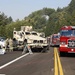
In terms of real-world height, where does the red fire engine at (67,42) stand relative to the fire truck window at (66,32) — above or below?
below

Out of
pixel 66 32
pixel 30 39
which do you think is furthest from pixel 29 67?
pixel 30 39

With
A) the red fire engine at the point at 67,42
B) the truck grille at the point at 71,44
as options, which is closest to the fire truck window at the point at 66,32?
the red fire engine at the point at 67,42

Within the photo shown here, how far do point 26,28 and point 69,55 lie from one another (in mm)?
12457

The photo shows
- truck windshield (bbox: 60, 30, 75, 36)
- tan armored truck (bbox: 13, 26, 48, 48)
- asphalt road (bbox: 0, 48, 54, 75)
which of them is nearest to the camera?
asphalt road (bbox: 0, 48, 54, 75)

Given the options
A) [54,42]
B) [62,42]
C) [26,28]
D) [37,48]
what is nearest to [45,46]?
[37,48]

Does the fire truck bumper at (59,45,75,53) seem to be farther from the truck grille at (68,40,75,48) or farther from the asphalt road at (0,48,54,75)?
the asphalt road at (0,48,54,75)

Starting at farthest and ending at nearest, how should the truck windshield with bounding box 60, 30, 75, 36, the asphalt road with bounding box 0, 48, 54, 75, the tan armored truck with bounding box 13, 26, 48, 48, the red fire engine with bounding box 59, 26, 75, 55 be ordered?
the tan armored truck with bounding box 13, 26, 48, 48 → the truck windshield with bounding box 60, 30, 75, 36 → the red fire engine with bounding box 59, 26, 75, 55 → the asphalt road with bounding box 0, 48, 54, 75

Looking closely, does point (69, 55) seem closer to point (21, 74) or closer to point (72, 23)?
point (21, 74)

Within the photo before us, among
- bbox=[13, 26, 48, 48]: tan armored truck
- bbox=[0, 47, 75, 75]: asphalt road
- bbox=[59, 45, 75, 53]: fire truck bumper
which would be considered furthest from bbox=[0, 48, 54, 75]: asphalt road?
bbox=[13, 26, 48, 48]: tan armored truck

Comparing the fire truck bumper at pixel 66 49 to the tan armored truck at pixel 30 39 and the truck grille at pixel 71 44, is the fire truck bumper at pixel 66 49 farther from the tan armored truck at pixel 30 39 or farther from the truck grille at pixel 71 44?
the tan armored truck at pixel 30 39

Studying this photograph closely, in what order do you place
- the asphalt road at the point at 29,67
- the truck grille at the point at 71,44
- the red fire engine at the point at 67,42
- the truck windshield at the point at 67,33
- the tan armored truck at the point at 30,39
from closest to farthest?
the asphalt road at the point at 29,67 < the truck grille at the point at 71,44 < the red fire engine at the point at 67,42 < the truck windshield at the point at 67,33 < the tan armored truck at the point at 30,39

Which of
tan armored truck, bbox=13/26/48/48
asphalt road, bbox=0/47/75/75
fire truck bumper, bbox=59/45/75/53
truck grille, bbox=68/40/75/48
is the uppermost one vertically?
tan armored truck, bbox=13/26/48/48

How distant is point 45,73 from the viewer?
14531 millimetres

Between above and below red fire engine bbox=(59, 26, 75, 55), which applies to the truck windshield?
above
